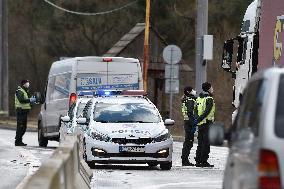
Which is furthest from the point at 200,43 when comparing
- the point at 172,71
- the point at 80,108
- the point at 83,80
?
the point at 80,108

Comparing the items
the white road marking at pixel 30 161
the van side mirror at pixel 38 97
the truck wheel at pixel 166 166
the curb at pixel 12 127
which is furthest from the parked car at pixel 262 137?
the curb at pixel 12 127

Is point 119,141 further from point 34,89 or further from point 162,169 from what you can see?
point 34,89

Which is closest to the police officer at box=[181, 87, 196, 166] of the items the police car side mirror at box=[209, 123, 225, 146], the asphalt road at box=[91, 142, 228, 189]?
the asphalt road at box=[91, 142, 228, 189]

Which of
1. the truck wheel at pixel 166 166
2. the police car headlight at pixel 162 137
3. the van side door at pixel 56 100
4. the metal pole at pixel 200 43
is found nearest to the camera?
the police car headlight at pixel 162 137

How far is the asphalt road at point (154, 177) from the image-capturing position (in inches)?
704

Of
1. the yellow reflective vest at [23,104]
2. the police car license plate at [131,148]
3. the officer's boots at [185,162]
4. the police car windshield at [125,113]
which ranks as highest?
the police car windshield at [125,113]

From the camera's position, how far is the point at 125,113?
74.1ft

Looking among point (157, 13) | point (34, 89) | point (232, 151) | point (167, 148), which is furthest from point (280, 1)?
point (34, 89)

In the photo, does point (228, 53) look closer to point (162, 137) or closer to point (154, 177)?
point (162, 137)

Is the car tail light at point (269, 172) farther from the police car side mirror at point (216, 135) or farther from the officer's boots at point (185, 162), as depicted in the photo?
the officer's boots at point (185, 162)

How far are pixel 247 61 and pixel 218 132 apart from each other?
45.2ft

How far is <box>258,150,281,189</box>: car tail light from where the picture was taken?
28.2 feet

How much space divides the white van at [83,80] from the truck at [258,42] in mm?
3901

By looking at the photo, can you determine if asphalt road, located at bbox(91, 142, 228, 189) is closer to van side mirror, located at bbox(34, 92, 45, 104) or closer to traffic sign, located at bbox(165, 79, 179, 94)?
van side mirror, located at bbox(34, 92, 45, 104)
